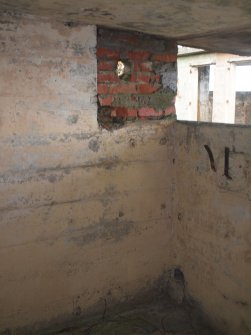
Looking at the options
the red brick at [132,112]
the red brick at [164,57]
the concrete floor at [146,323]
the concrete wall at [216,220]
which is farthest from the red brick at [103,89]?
the concrete floor at [146,323]

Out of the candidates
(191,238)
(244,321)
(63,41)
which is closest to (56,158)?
(63,41)

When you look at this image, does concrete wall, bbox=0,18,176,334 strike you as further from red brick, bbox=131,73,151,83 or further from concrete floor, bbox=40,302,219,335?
red brick, bbox=131,73,151,83

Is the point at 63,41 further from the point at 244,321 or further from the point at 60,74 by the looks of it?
the point at 244,321

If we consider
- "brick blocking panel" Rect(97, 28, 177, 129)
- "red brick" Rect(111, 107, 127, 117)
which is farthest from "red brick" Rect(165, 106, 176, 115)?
"red brick" Rect(111, 107, 127, 117)

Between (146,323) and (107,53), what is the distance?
1952 mm

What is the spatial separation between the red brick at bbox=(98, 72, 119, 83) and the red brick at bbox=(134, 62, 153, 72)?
0.20m

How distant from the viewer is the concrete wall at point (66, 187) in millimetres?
2131

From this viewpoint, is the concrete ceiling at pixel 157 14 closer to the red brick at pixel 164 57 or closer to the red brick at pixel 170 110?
the red brick at pixel 164 57

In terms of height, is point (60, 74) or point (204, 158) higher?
point (60, 74)

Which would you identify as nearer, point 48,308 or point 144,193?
point 48,308

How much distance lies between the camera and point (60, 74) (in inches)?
87.4

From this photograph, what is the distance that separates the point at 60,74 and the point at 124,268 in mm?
1489

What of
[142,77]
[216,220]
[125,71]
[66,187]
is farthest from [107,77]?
[216,220]

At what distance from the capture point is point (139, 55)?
2.56m
